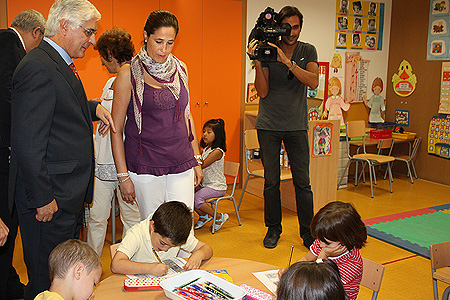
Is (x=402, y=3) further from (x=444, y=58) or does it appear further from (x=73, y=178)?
(x=73, y=178)

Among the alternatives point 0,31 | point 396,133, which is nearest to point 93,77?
point 0,31

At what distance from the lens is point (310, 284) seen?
1.12 m

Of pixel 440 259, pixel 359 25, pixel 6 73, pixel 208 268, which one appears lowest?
pixel 440 259

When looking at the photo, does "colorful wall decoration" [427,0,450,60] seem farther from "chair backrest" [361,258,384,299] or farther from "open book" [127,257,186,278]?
"open book" [127,257,186,278]

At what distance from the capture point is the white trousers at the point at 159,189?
230cm

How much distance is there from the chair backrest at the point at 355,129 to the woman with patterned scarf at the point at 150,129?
153 inches

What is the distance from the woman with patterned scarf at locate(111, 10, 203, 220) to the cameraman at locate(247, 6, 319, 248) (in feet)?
4.21

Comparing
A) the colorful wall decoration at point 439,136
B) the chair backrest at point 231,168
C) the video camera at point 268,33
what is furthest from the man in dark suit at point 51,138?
the colorful wall decoration at point 439,136

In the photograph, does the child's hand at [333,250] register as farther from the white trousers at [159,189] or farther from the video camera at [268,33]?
the video camera at [268,33]

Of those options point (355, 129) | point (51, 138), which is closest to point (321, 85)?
point (355, 129)

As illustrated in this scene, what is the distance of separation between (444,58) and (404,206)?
226 centimetres

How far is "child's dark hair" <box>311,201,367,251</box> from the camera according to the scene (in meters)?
1.93

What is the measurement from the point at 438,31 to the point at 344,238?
200 inches

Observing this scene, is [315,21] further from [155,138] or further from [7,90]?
[7,90]
